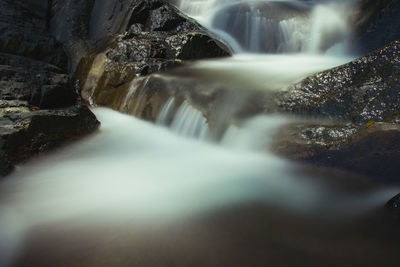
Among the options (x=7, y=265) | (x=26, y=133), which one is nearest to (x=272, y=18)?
(x=26, y=133)

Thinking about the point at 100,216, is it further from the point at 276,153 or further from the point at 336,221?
the point at 276,153

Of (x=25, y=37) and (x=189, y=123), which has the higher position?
(x=25, y=37)

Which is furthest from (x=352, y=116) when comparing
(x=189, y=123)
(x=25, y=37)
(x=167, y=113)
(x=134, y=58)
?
(x=25, y=37)

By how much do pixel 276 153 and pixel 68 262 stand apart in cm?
248

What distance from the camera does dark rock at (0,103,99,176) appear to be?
3428 millimetres

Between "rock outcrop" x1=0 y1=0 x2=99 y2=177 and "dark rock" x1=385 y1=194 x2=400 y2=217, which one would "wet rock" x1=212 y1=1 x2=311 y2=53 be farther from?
"dark rock" x1=385 y1=194 x2=400 y2=217

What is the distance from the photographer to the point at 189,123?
185 inches

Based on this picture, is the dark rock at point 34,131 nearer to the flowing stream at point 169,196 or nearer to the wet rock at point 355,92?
the flowing stream at point 169,196

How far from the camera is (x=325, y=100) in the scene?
3809 millimetres

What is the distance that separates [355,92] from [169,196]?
106 inches

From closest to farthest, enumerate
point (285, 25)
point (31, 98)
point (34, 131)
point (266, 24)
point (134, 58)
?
point (34, 131)
point (31, 98)
point (134, 58)
point (285, 25)
point (266, 24)

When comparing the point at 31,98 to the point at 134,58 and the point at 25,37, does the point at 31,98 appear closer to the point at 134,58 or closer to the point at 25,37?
the point at 134,58

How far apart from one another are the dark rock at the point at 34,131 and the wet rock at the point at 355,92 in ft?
10.2

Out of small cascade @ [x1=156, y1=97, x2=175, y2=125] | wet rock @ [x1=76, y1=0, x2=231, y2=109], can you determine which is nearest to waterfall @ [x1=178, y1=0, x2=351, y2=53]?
wet rock @ [x1=76, y1=0, x2=231, y2=109]
